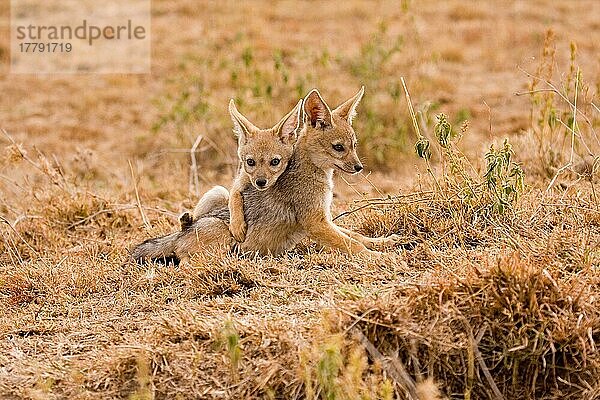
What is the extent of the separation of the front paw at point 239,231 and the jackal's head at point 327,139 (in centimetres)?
61

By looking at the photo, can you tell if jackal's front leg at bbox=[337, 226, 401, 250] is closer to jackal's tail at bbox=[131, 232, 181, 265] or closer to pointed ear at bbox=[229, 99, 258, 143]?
pointed ear at bbox=[229, 99, 258, 143]

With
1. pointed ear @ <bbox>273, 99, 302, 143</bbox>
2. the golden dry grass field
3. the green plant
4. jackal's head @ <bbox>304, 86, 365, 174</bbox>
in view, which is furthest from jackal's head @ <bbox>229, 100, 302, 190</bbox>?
the green plant

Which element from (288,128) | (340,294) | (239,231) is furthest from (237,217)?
(340,294)

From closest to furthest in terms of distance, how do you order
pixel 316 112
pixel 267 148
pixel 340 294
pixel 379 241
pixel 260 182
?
pixel 340 294
pixel 379 241
pixel 260 182
pixel 267 148
pixel 316 112

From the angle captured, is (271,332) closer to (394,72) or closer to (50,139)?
(50,139)

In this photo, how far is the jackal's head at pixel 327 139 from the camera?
247 inches

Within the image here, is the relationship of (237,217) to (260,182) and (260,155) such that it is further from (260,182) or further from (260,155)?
(260,155)

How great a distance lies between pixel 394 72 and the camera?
1263 centimetres

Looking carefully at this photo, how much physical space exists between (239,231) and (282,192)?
370 mm

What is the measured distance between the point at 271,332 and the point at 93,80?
9.56 meters

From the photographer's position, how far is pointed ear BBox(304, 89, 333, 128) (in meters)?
6.27

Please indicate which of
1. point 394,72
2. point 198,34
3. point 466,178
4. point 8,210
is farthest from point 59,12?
point 466,178

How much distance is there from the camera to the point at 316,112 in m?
6.34

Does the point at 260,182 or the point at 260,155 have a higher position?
the point at 260,155
